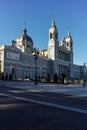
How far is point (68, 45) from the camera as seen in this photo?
5733 inches

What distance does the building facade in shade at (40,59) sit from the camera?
8807 cm

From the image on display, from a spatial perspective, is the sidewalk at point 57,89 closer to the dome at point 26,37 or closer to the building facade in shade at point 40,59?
the building facade in shade at point 40,59

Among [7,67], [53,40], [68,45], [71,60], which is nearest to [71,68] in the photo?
[71,60]

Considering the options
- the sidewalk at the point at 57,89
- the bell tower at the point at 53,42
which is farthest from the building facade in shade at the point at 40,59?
the sidewalk at the point at 57,89

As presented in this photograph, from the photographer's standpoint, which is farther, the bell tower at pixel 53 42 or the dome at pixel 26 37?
the bell tower at pixel 53 42

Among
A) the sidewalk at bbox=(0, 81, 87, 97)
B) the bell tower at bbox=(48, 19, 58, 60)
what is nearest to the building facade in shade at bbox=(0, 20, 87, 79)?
the bell tower at bbox=(48, 19, 58, 60)

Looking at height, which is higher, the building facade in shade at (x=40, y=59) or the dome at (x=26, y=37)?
the dome at (x=26, y=37)

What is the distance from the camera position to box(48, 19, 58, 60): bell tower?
4801 inches

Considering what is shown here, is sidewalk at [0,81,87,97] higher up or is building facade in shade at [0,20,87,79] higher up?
building facade in shade at [0,20,87,79]

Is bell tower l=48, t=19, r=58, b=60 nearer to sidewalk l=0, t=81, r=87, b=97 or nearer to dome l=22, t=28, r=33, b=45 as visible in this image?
dome l=22, t=28, r=33, b=45

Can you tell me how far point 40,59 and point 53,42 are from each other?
16.0m

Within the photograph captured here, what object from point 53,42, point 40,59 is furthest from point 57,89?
point 53,42

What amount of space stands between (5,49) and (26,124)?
8090cm

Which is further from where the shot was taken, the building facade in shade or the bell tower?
the bell tower
